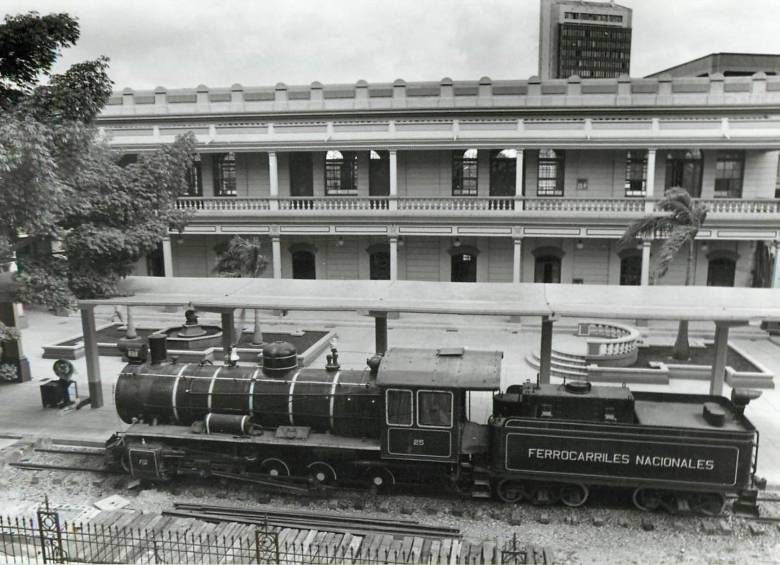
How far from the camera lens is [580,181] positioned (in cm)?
2497

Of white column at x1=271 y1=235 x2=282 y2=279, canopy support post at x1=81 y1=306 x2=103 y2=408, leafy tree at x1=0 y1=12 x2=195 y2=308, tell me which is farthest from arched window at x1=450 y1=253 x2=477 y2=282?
canopy support post at x1=81 y1=306 x2=103 y2=408

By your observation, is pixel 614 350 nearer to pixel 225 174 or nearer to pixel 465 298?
pixel 465 298

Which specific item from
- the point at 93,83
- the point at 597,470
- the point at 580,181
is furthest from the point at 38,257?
the point at 580,181

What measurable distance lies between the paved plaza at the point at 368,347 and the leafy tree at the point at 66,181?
3.28 meters

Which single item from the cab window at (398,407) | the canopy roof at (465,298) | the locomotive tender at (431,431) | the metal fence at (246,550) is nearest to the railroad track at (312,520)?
the metal fence at (246,550)

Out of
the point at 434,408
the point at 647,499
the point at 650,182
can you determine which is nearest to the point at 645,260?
the point at 650,182

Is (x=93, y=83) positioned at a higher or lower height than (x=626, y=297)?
higher

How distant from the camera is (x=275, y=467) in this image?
36.3 ft

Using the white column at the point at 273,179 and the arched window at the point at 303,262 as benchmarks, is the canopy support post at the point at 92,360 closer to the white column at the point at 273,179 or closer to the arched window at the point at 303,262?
the white column at the point at 273,179

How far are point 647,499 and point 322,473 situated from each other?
5.60 metres

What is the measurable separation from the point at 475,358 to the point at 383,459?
2.39 m

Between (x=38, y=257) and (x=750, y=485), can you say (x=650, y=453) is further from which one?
(x=38, y=257)

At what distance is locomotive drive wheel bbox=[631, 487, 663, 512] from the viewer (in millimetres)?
10058

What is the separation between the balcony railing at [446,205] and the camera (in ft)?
75.8
